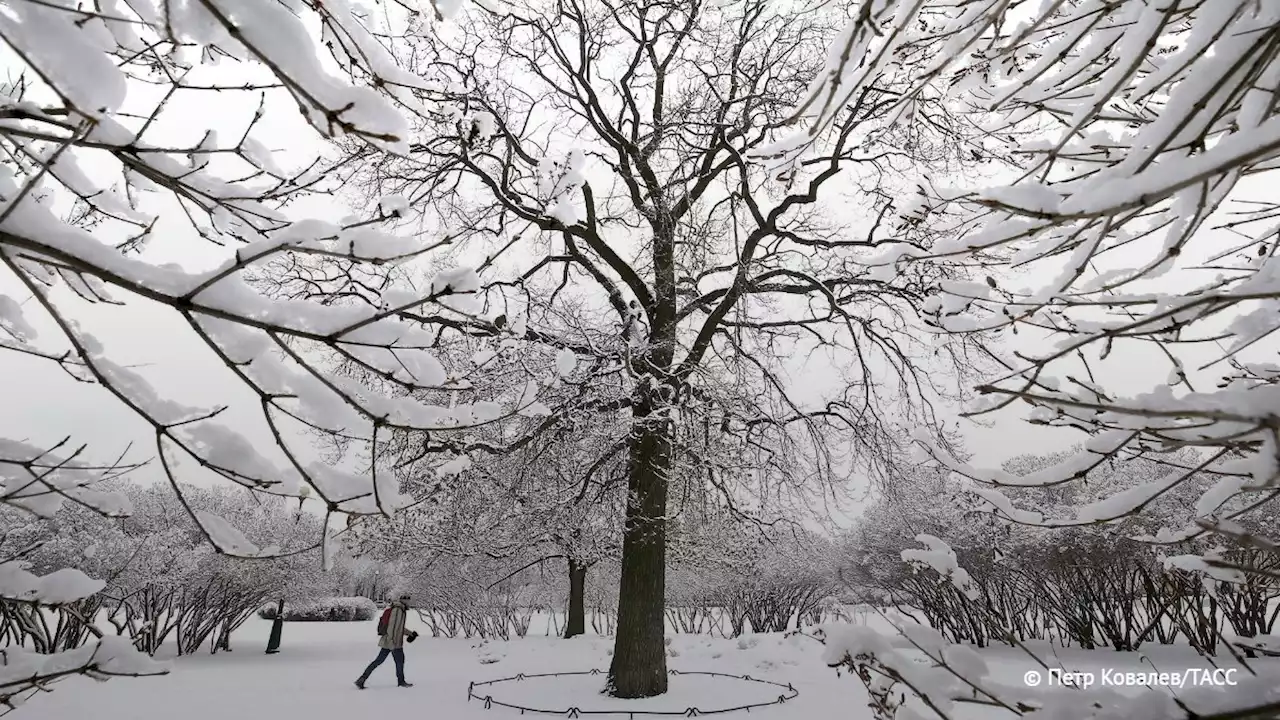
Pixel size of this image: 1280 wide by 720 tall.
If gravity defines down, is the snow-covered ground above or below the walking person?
below

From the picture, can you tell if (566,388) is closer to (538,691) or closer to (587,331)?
(587,331)

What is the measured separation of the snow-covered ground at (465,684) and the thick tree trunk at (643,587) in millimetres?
279

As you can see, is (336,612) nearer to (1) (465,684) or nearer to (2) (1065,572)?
(1) (465,684)

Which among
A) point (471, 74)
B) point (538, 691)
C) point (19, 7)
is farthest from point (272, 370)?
point (538, 691)

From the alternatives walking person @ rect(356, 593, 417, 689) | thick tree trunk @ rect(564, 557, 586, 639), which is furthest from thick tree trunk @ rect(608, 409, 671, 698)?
thick tree trunk @ rect(564, 557, 586, 639)

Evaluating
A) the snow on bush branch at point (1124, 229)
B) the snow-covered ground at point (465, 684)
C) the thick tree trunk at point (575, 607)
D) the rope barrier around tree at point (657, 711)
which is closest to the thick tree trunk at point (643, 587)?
the snow-covered ground at point (465, 684)

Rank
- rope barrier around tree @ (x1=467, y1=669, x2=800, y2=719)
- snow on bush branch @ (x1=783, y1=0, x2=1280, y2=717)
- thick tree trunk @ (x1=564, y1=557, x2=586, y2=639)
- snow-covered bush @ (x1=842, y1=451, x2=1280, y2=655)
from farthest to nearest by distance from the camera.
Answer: thick tree trunk @ (x1=564, y1=557, x2=586, y2=639) → snow-covered bush @ (x1=842, y1=451, x2=1280, y2=655) → rope barrier around tree @ (x1=467, y1=669, x2=800, y2=719) → snow on bush branch @ (x1=783, y1=0, x2=1280, y2=717)

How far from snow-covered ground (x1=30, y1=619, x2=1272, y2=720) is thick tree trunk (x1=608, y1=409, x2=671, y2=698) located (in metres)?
0.28

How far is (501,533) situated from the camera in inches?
405

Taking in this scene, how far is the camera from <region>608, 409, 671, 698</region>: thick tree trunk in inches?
291

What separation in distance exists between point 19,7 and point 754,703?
7995 mm

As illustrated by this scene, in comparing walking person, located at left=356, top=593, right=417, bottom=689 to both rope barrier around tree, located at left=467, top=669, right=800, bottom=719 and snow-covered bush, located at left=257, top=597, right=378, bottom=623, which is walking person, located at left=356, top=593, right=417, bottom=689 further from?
snow-covered bush, located at left=257, top=597, right=378, bottom=623

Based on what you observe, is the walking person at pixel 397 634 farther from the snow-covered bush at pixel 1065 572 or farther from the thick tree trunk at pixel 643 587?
the snow-covered bush at pixel 1065 572

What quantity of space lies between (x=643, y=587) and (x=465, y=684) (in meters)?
3.89
